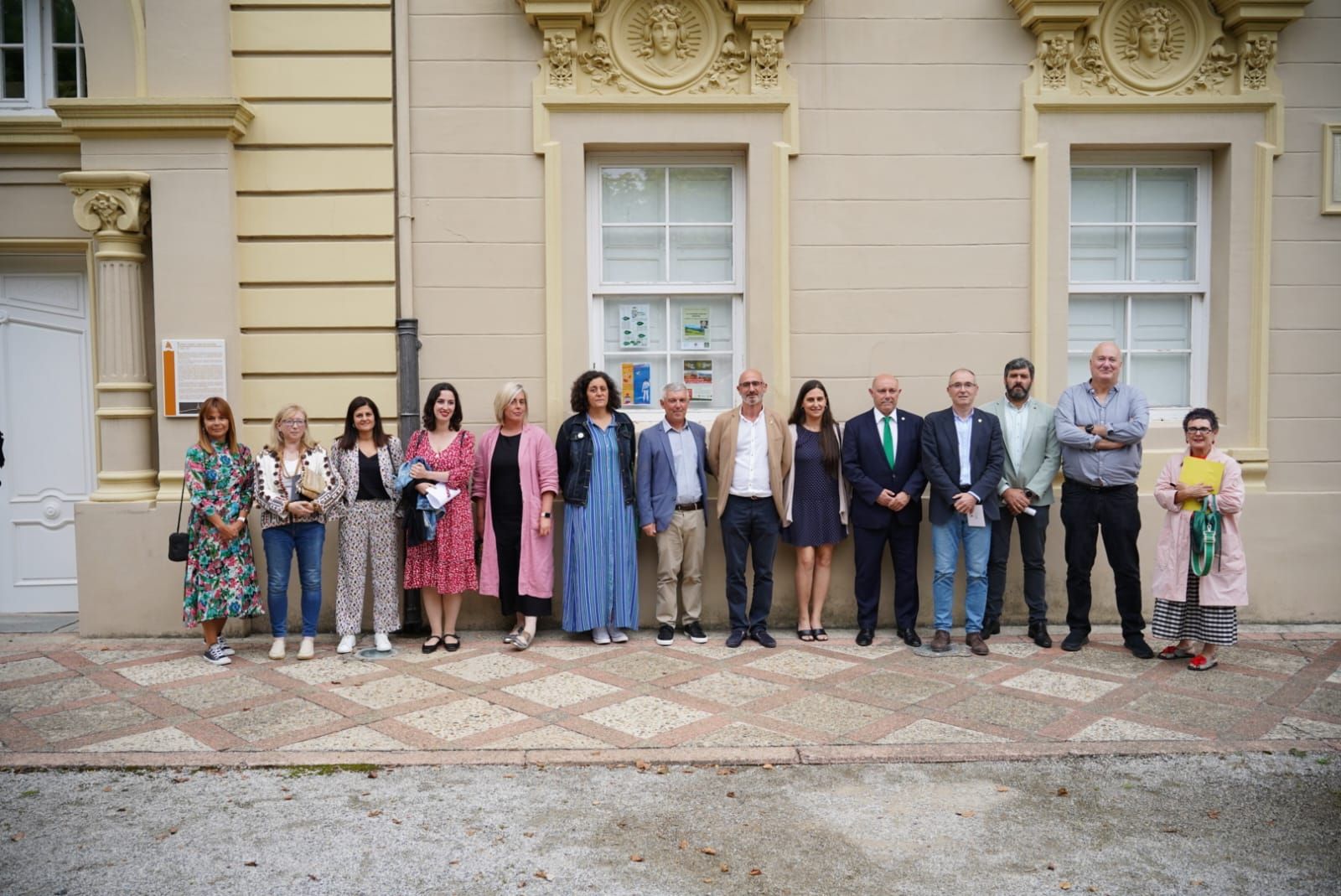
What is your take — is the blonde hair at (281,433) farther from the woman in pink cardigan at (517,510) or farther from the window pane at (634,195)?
the window pane at (634,195)

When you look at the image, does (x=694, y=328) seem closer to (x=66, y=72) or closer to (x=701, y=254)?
(x=701, y=254)

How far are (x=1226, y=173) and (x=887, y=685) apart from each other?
186 inches

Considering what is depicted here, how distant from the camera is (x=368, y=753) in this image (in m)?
4.53

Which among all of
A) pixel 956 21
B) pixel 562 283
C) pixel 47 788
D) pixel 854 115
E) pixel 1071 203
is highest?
pixel 956 21

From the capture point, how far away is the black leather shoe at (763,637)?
6484 mm

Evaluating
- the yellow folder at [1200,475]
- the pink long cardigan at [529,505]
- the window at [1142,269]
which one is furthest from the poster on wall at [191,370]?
the yellow folder at [1200,475]

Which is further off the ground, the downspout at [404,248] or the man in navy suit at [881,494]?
the downspout at [404,248]

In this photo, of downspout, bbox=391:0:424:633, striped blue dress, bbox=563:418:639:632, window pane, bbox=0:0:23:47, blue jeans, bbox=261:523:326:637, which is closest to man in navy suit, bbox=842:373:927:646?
striped blue dress, bbox=563:418:639:632

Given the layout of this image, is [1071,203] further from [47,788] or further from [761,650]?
[47,788]

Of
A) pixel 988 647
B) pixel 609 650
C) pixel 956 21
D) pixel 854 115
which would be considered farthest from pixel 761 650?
pixel 956 21

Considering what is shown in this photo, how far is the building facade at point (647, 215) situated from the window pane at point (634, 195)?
3cm

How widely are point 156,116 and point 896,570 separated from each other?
5996 millimetres

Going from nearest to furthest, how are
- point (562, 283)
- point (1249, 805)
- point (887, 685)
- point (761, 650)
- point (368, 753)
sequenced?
point (1249, 805) < point (368, 753) < point (887, 685) < point (761, 650) < point (562, 283)

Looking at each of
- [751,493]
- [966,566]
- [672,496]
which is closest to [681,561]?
[672,496]
